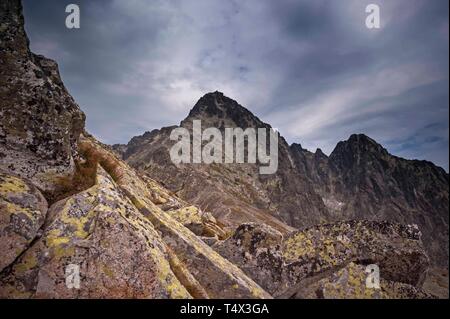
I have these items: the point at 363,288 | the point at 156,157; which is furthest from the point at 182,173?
the point at 363,288

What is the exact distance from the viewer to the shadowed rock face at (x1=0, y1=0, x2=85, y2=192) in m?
12.3

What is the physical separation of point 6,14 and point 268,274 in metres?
18.0

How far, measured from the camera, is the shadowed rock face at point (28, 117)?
1233 centimetres

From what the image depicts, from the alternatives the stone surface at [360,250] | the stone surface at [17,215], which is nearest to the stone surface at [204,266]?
the stone surface at [360,250]

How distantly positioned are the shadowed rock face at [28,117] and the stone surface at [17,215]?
1.08 meters

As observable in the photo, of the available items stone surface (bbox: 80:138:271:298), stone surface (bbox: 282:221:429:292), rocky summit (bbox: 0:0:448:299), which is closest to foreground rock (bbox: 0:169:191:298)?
rocky summit (bbox: 0:0:448:299)

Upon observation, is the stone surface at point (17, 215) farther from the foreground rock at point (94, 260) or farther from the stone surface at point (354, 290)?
the stone surface at point (354, 290)

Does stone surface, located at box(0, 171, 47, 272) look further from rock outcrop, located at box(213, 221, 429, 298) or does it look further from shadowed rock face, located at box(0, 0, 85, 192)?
rock outcrop, located at box(213, 221, 429, 298)

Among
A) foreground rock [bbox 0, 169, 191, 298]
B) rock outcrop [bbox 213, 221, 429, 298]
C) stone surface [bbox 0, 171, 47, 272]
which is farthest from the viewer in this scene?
→ rock outcrop [bbox 213, 221, 429, 298]

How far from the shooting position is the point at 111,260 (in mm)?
9500

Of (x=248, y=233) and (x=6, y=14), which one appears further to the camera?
(x=248, y=233)

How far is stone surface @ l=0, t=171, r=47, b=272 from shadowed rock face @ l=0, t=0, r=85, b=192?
42.4 inches

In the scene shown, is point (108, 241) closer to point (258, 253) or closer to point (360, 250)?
point (258, 253)

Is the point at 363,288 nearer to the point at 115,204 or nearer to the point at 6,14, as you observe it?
the point at 115,204
